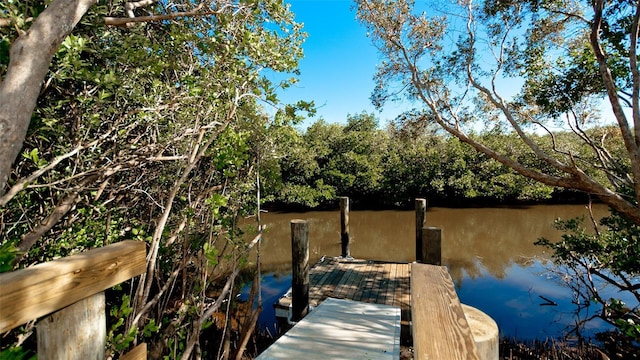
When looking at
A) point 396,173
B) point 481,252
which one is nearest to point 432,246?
point 481,252

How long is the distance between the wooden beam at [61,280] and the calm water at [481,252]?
2.97 metres

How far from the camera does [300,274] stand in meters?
4.79

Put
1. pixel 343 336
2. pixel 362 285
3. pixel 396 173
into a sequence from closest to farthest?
1. pixel 343 336
2. pixel 362 285
3. pixel 396 173

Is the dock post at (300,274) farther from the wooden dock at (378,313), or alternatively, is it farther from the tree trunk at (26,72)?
the tree trunk at (26,72)

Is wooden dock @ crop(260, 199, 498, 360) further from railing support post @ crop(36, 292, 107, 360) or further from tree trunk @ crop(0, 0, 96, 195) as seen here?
tree trunk @ crop(0, 0, 96, 195)

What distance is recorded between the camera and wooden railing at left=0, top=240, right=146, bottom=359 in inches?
24.0

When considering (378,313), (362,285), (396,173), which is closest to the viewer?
(378,313)

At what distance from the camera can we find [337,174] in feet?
57.0

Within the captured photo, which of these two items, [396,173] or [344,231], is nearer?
[344,231]

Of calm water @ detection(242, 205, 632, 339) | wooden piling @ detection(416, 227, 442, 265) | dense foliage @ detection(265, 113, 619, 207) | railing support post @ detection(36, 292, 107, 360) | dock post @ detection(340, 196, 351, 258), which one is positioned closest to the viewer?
railing support post @ detection(36, 292, 107, 360)

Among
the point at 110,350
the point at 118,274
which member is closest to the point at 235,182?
the point at 110,350

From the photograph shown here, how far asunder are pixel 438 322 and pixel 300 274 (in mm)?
4090

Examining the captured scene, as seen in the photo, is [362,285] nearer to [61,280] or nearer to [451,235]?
[61,280]

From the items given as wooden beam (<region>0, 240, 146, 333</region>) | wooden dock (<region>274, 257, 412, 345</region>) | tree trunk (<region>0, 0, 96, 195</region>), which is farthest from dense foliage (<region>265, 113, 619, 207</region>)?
wooden beam (<region>0, 240, 146, 333</region>)
